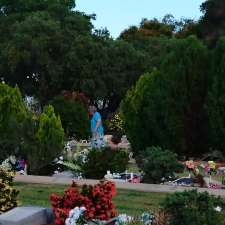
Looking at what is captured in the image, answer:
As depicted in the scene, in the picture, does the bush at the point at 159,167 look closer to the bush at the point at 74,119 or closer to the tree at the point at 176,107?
the tree at the point at 176,107

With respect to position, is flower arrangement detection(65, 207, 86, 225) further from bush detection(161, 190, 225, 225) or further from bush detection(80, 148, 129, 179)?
bush detection(80, 148, 129, 179)

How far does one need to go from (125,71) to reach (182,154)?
77.7 ft

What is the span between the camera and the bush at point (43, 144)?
14094 millimetres

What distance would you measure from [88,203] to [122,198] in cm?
280

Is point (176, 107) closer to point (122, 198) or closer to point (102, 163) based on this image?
point (102, 163)

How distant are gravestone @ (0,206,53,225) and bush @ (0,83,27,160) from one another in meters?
6.17

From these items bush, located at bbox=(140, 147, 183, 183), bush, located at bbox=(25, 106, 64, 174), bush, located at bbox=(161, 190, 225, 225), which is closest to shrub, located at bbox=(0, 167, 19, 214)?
bush, located at bbox=(161, 190, 225, 225)

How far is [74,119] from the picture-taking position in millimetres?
26422

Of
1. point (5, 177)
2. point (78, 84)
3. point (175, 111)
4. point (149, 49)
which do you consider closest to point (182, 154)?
point (175, 111)

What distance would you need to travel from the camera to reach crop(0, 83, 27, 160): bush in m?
14.6

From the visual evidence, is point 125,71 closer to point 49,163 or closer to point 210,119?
point 210,119

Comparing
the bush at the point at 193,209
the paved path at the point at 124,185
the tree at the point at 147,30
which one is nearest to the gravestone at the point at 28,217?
the bush at the point at 193,209

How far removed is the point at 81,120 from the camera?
26.5 meters

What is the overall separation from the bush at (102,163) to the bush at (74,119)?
40.5 ft
